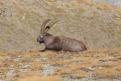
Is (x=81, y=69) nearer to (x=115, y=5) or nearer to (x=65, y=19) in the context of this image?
(x=65, y=19)

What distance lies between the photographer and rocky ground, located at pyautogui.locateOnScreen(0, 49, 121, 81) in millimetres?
23184

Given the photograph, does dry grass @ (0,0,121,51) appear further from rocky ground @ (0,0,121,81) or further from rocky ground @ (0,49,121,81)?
rocky ground @ (0,49,121,81)

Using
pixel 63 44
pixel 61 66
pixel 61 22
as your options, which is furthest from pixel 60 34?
pixel 61 66

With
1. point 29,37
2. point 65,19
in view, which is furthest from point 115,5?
point 29,37

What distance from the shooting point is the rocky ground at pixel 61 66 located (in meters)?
23.2

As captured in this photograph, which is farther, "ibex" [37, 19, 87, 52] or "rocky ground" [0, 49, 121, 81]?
"ibex" [37, 19, 87, 52]

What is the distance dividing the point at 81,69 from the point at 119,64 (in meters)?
2.39

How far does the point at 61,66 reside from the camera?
87.1ft

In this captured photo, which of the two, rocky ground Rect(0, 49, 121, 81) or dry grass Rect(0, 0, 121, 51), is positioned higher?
rocky ground Rect(0, 49, 121, 81)

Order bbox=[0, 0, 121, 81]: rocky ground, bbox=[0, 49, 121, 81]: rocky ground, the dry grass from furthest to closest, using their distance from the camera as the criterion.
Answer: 1. the dry grass
2. bbox=[0, 0, 121, 81]: rocky ground
3. bbox=[0, 49, 121, 81]: rocky ground

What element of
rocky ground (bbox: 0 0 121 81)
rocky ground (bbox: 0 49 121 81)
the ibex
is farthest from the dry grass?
rocky ground (bbox: 0 49 121 81)

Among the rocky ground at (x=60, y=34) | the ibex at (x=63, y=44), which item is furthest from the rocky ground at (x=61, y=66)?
the ibex at (x=63, y=44)

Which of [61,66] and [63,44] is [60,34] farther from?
[61,66]

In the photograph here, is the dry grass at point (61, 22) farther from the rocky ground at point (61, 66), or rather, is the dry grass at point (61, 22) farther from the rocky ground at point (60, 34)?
the rocky ground at point (61, 66)
